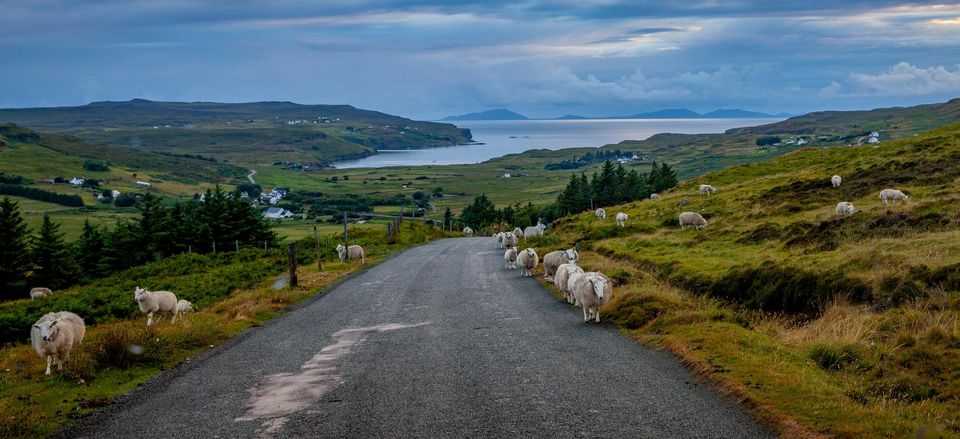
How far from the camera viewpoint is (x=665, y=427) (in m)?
9.62

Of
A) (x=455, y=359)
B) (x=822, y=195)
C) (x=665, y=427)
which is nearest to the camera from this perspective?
(x=665, y=427)

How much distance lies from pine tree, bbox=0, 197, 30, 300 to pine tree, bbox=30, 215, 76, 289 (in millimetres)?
664

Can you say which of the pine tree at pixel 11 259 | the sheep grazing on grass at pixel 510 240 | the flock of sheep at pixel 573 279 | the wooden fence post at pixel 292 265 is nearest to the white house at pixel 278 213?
the pine tree at pixel 11 259

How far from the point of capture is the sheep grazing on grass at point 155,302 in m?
22.8

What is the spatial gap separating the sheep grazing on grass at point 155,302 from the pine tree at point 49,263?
116 ft

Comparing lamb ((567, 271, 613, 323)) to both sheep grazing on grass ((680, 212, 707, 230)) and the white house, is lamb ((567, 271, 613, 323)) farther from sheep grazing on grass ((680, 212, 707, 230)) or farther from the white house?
the white house

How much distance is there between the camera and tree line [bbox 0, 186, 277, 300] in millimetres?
52625

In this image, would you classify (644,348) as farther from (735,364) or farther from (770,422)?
(770,422)

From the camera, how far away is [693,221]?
40.4 m

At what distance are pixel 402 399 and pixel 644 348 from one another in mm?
5864

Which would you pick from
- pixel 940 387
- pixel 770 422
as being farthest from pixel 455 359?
pixel 940 387

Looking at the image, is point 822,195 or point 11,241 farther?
point 11,241

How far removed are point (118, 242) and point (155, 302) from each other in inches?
1663

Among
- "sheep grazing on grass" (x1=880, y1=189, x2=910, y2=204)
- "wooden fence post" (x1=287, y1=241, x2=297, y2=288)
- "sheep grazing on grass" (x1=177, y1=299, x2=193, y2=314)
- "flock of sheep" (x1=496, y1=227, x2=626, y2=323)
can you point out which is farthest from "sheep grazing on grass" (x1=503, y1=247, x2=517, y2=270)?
"sheep grazing on grass" (x1=880, y1=189, x2=910, y2=204)
